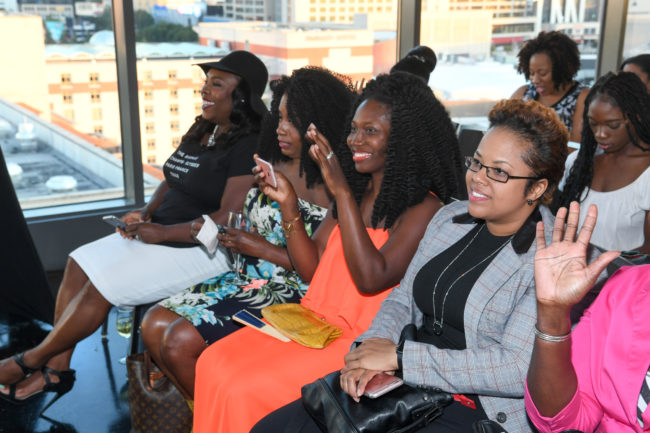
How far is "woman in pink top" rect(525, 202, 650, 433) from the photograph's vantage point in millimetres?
1442

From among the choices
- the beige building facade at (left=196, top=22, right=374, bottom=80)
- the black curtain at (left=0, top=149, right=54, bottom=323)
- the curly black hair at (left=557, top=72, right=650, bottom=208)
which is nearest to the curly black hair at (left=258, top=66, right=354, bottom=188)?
the curly black hair at (left=557, top=72, right=650, bottom=208)

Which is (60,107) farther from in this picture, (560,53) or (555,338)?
(555,338)

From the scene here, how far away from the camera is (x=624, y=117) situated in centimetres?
287

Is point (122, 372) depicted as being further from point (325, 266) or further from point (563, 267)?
point (563, 267)

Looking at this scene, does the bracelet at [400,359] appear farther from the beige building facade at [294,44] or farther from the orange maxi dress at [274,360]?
the beige building facade at [294,44]

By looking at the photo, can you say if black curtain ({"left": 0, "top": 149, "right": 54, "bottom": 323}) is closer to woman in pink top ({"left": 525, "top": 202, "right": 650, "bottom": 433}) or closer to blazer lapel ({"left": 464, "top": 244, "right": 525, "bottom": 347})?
blazer lapel ({"left": 464, "top": 244, "right": 525, "bottom": 347})

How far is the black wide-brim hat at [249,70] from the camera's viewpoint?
10.9 feet

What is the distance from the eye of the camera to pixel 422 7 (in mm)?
5590

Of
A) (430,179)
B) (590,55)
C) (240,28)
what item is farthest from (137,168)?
(590,55)

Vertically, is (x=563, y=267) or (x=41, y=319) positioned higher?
(x=563, y=267)

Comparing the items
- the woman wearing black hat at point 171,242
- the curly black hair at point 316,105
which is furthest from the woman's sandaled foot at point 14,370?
the curly black hair at point 316,105

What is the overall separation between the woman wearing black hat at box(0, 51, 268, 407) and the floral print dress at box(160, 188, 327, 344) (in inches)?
10.2

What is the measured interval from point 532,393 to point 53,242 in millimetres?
3994

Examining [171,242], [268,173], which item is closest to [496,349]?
[268,173]
